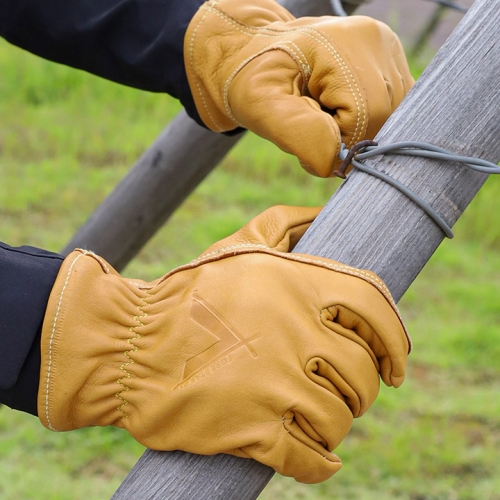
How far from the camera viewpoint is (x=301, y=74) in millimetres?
994

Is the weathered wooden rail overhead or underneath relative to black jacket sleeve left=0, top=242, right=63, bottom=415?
overhead

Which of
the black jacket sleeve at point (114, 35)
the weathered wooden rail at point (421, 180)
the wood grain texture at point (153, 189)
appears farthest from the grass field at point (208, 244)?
the weathered wooden rail at point (421, 180)

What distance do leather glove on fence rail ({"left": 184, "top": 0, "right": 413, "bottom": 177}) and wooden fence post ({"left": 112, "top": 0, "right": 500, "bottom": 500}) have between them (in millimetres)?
125

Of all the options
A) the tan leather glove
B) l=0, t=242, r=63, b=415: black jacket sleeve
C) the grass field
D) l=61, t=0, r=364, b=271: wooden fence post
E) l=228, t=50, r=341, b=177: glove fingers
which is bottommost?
the grass field

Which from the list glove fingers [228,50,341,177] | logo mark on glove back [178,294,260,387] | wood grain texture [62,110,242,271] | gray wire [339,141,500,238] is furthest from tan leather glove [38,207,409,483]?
wood grain texture [62,110,242,271]

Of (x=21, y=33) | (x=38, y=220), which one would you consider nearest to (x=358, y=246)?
(x=21, y=33)

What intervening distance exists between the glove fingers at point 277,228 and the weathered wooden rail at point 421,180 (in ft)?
0.16

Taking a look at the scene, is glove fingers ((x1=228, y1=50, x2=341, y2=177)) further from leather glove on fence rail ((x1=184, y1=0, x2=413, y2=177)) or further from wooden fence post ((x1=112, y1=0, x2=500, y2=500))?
wooden fence post ((x1=112, y1=0, x2=500, y2=500))

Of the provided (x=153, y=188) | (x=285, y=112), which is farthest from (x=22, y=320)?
(x=153, y=188)

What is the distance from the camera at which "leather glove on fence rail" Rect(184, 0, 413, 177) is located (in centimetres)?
94

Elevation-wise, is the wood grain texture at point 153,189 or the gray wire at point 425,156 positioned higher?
the gray wire at point 425,156

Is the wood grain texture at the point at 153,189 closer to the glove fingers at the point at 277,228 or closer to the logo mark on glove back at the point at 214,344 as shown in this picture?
the glove fingers at the point at 277,228

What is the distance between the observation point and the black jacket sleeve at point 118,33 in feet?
3.77

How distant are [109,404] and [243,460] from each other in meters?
0.17
